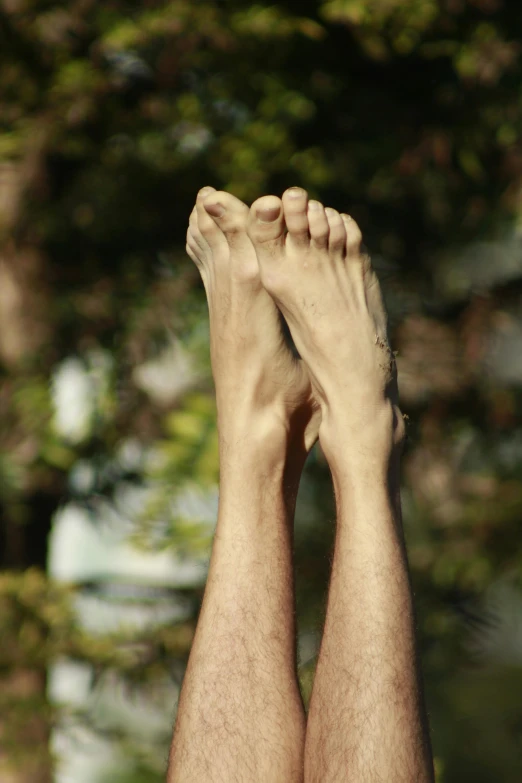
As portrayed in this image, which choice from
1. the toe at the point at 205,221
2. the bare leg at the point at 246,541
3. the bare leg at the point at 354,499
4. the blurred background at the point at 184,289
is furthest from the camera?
the blurred background at the point at 184,289

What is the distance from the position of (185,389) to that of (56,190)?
659 millimetres

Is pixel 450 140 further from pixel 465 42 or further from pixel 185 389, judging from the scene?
pixel 185 389

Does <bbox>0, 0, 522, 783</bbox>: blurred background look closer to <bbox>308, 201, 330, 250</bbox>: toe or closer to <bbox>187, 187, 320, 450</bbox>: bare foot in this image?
<bbox>187, 187, 320, 450</bbox>: bare foot

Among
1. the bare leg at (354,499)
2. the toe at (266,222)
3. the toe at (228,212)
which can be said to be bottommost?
the bare leg at (354,499)

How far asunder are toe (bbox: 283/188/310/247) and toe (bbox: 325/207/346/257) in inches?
1.6

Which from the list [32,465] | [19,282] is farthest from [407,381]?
[19,282]

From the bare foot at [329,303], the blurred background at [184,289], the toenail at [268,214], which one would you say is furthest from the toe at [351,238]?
the blurred background at [184,289]

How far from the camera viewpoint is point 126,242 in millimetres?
2465

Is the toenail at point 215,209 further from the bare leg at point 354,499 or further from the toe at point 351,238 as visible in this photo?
the toe at point 351,238

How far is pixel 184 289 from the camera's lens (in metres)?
2.42

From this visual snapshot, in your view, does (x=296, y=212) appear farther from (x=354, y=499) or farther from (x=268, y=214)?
(x=354, y=499)

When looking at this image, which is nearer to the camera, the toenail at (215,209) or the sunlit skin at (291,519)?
the sunlit skin at (291,519)

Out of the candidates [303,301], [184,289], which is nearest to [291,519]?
[303,301]

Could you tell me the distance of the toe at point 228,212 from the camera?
4.48ft
